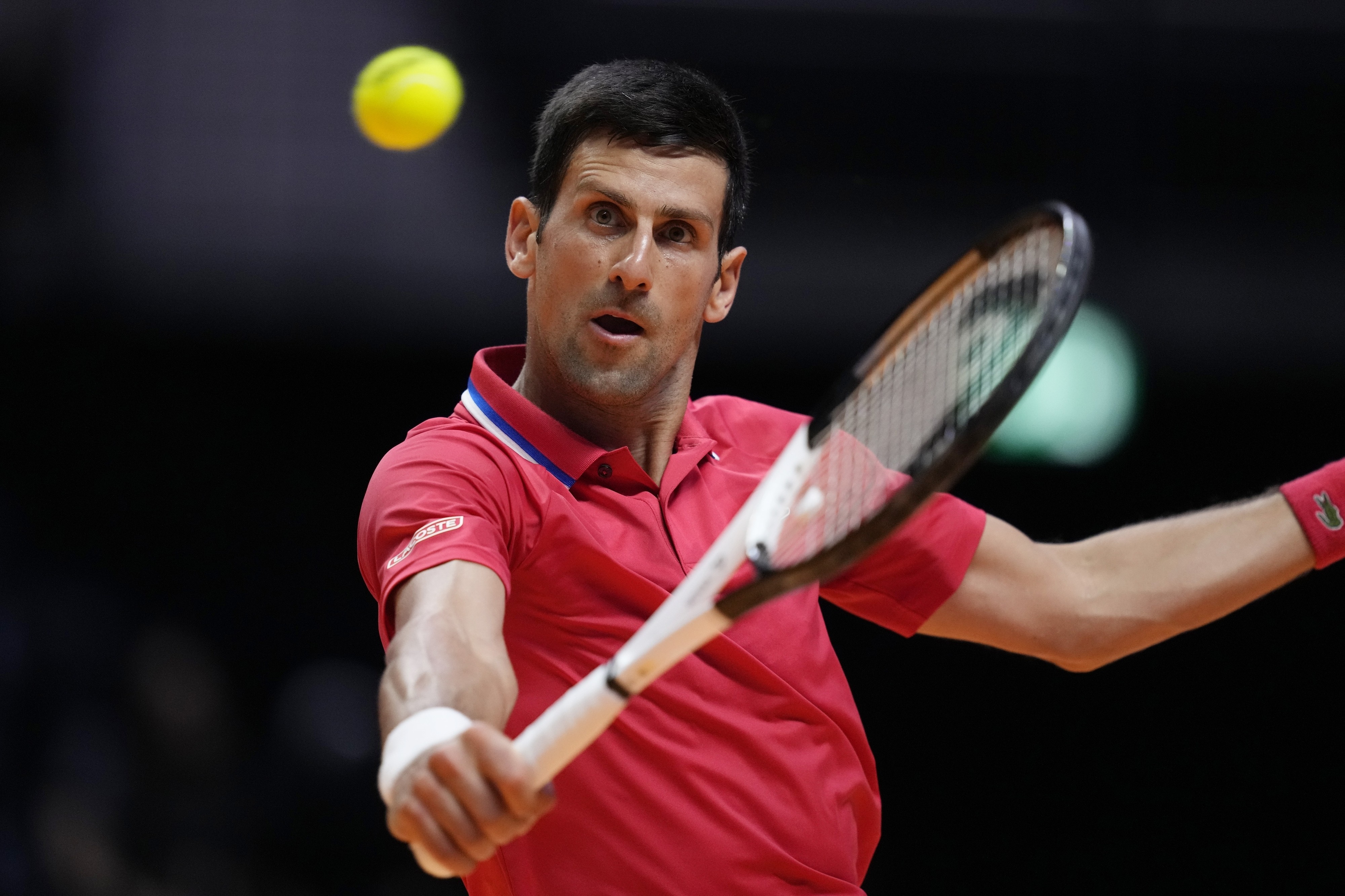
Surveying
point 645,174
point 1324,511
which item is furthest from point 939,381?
point 1324,511

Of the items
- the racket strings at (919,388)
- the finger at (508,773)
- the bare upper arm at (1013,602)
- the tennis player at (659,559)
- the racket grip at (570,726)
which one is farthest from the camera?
the bare upper arm at (1013,602)

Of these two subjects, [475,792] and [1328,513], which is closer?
[475,792]

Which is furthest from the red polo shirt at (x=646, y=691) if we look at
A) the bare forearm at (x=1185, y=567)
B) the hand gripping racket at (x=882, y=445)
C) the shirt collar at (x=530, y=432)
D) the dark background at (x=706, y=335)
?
the dark background at (x=706, y=335)

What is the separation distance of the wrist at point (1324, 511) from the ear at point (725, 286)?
0.93 m

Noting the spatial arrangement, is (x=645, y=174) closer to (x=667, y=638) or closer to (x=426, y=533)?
(x=426, y=533)

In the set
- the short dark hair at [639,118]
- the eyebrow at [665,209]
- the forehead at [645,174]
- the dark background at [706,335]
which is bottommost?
the dark background at [706,335]

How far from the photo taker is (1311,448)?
173 inches

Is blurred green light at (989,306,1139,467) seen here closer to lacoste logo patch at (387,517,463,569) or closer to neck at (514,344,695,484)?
neck at (514,344,695,484)

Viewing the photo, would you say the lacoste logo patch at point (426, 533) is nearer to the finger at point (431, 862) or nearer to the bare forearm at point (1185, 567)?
the finger at point (431, 862)

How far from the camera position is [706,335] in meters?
4.46

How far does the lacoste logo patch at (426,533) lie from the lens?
1.66m

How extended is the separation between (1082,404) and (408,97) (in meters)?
2.40

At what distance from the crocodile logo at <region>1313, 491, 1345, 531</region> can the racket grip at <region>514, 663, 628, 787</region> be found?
1.29 metres

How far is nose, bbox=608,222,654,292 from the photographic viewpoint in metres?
2.03
